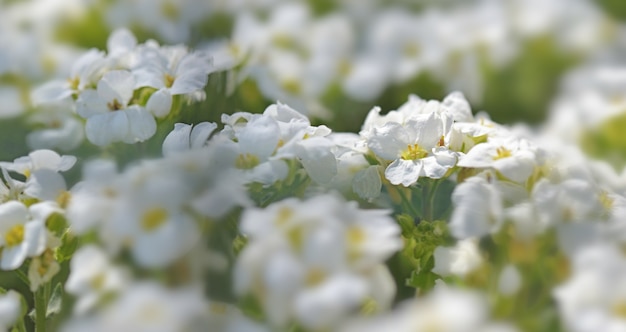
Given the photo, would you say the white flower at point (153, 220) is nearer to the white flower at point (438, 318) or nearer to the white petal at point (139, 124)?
the white flower at point (438, 318)

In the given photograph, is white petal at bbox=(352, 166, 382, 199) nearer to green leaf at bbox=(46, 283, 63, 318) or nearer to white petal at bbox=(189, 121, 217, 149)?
white petal at bbox=(189, 121, 217, 149)

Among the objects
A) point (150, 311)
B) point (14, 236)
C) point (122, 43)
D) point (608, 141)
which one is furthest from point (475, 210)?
point (608, 141)

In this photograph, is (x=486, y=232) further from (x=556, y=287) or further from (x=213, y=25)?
(x=213, y=25)

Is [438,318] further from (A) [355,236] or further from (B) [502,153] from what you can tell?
(B) [502,153]

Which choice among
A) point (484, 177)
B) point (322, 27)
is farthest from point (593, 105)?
point (484, 177)

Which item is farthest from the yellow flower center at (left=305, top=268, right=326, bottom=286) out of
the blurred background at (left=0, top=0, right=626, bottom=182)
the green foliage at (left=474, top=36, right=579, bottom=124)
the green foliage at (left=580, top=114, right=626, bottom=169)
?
the green foliage at (left=474, top=36, right=579, bottom=124)

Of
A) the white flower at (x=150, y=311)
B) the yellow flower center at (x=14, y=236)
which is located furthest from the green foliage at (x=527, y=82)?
the white flower at (x=150, y=311)
